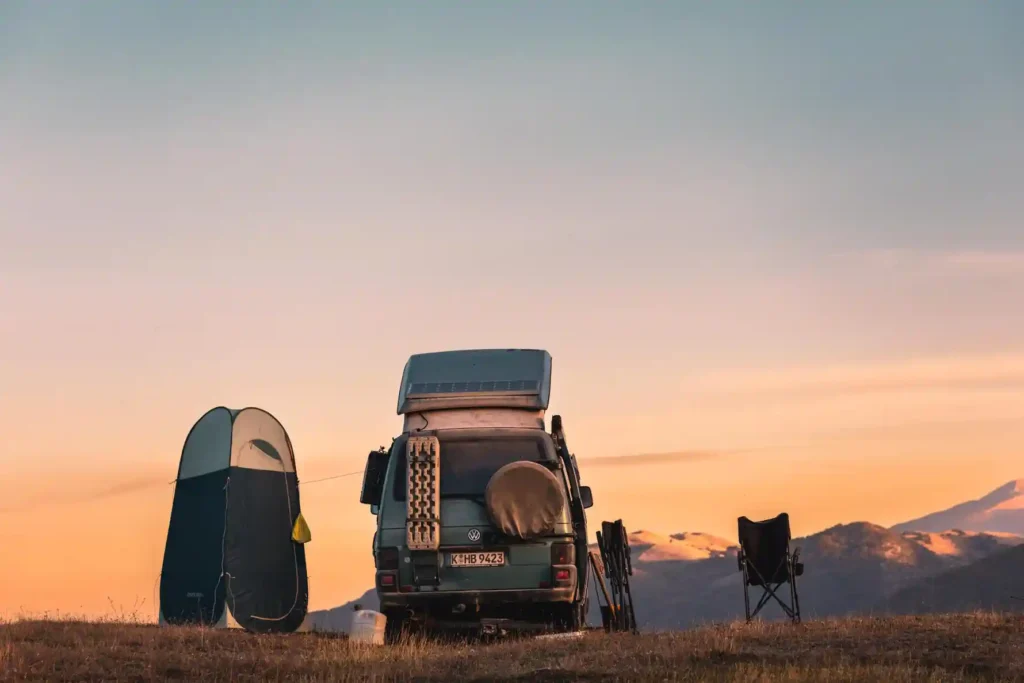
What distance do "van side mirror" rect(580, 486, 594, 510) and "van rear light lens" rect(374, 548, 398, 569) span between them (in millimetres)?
2561

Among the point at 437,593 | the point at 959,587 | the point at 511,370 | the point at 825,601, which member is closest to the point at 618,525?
the point at 511,370

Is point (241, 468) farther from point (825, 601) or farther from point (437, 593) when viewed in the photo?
point (825, 601)

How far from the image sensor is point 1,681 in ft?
40.7

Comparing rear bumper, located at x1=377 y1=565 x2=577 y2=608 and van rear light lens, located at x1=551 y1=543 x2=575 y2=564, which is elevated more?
van rear light lens, located at x1=551 y1=543 x2=575 y2=564

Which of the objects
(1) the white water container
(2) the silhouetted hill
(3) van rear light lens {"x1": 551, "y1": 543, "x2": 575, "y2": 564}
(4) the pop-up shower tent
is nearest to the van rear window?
(3) van rear light lens {"x1": 551, "y1": 543, "x2": 575, "y2": 564}

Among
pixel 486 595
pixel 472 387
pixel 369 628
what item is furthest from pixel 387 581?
pixel 472 387

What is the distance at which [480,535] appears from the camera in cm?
1630

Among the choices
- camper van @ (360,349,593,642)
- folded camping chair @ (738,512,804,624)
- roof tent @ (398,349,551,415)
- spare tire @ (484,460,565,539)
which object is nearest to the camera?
spare tire @ (484,460,565,539)

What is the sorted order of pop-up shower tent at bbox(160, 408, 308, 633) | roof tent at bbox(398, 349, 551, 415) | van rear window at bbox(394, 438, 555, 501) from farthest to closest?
pop-up shower tent at bbox(160, 408, 308, 633) < roof tent at bbox(398, 349, 551, 415) < van rear window at bbox(394, 438, 555, 501)

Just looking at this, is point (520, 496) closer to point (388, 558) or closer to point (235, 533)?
point (388, 558)

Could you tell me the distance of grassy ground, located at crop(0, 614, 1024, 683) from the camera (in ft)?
39.6

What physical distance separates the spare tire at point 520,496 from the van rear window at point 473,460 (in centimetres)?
65

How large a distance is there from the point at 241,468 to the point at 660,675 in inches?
543

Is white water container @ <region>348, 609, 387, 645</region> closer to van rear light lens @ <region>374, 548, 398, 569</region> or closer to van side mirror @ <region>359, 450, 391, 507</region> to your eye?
van rear light lens @ <region>374, 548, 398, 569</region>
